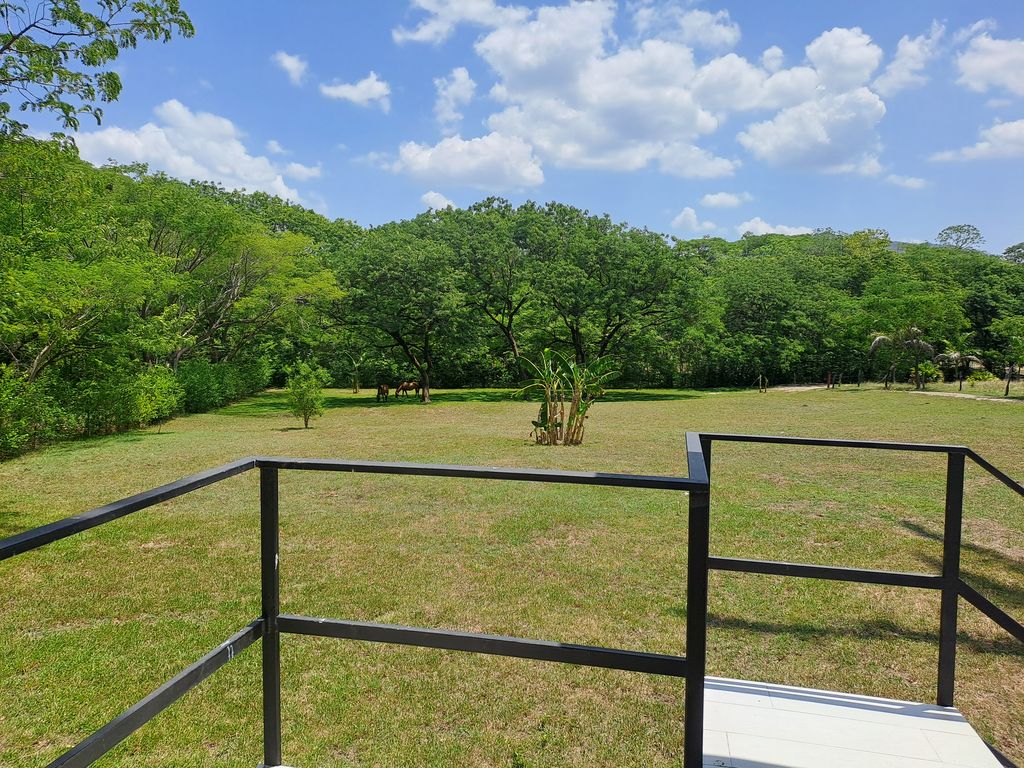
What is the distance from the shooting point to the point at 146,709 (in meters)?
1.15

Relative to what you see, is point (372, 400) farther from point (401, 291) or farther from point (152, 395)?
point (152, 395)

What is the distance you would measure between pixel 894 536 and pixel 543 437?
5.90 meters

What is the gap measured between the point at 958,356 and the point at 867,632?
86.6ft

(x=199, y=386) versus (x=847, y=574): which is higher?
(x=847, y=574)

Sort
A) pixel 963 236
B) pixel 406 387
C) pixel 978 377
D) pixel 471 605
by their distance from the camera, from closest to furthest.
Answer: pixel 471 605, pixel 406 387, pixel 978 377, pixel 963 236

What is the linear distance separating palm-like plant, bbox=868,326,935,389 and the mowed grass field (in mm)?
16976

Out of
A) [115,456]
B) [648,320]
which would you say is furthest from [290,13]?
[648,320]

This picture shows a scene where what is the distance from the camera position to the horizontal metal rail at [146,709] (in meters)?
0.96

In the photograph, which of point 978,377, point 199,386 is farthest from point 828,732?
point 978,377

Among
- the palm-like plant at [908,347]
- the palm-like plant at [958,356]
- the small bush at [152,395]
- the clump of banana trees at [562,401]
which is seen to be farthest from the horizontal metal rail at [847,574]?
the palm-like plant at [958,356]

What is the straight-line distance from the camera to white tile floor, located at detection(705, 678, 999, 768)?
1.77 m

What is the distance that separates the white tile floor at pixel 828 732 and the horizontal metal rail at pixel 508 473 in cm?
113

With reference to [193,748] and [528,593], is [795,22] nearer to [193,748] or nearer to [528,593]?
[528,593]

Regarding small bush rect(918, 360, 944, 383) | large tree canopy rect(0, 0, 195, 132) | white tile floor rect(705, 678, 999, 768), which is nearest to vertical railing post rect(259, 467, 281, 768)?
white tile floor rect(705, 678, 999, 768)
